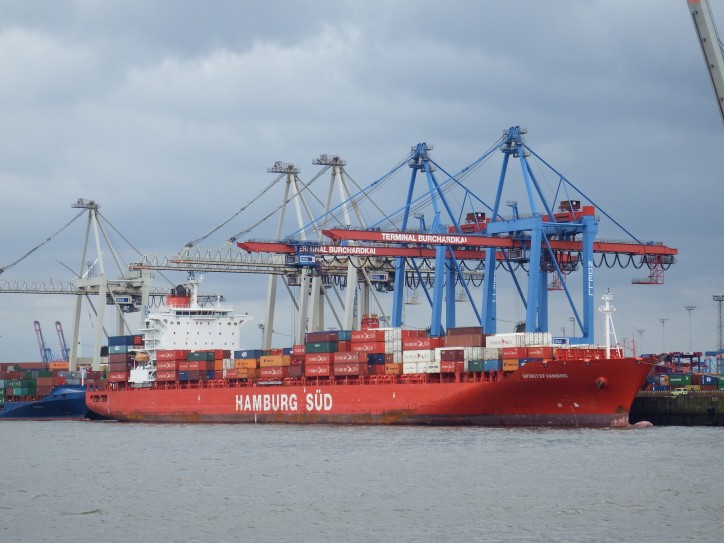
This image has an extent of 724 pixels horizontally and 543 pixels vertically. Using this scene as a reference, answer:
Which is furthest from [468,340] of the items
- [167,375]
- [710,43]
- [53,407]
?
[53,407]

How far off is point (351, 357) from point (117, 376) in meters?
18.5

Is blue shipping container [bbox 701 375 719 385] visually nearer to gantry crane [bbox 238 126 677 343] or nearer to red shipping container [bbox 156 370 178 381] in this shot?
gantry crane [bbox 238 126 677 343]

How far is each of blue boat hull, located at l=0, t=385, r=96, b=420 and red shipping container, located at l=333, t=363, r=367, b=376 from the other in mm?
22528

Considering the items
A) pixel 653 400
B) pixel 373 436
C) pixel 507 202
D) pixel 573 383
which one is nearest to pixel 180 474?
pixel 373 436

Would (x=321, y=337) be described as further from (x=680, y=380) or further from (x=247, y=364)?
(x=680, y=380)

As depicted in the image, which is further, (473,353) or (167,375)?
(167,375)

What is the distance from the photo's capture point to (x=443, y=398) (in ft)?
169

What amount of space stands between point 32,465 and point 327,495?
542 inches

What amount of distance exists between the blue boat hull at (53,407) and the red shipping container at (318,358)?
805 inches

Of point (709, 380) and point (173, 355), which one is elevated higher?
point (173, 355)

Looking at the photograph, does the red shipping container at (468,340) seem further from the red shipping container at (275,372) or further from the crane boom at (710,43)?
the crane boom at (710,43)

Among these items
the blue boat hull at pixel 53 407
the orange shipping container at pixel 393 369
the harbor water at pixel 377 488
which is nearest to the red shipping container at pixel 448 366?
the orange shipping container at pixel 393 369

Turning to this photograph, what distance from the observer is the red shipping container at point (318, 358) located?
184 ft

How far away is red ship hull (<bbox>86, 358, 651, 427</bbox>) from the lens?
48750mm
